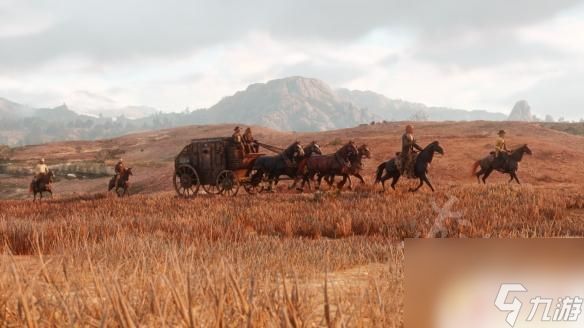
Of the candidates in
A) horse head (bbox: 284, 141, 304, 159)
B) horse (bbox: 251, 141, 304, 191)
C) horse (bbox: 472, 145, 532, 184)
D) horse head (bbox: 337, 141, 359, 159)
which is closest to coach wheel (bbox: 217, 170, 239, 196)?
horse (bbox: 251, 141, 304, 191)

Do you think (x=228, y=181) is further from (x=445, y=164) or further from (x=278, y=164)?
(x=445, y=164)

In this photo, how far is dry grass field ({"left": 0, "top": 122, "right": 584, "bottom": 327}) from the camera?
101 inches

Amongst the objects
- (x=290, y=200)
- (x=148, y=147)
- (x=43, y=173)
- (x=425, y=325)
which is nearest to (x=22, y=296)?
(x=425, y=325)

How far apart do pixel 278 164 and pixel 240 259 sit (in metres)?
14.4

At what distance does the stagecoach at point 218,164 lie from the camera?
62.0 ft

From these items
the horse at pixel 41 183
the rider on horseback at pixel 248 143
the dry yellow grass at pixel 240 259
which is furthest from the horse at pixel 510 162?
the horse at pixel 41 183

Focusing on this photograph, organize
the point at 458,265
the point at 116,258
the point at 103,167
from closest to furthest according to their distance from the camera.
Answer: the point at 458,265
the point at 116,258
the point at 103,167

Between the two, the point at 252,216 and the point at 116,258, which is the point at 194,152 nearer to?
the point at 252,216

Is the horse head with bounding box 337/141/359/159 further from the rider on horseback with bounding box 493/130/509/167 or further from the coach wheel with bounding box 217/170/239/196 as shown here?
the rider on horseback with bounding box 493/130/509/167

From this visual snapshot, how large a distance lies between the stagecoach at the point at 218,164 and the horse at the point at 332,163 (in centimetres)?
199

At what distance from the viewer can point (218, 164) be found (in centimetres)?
1911

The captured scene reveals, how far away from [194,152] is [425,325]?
1891cm

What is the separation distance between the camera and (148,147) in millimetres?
74062

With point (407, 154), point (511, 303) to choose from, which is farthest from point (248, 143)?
point (511, 303)
